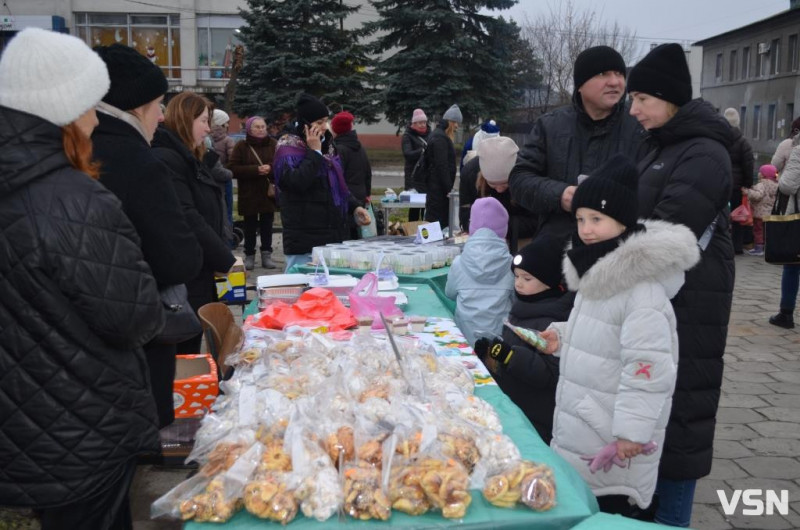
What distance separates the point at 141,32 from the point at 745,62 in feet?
110

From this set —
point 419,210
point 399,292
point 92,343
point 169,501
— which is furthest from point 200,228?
point 419,210

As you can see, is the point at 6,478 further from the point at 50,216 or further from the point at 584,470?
the point at 584,470

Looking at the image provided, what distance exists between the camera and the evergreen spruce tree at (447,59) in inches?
971

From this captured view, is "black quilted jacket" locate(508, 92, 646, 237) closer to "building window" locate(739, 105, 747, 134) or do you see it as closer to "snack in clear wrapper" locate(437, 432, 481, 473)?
"snack in clear wrapper" locate(437, 432, 481, 473)

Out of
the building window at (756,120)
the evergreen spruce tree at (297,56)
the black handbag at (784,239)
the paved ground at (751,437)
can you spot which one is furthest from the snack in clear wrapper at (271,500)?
the building window at (756,120)

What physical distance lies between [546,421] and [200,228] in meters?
1.93

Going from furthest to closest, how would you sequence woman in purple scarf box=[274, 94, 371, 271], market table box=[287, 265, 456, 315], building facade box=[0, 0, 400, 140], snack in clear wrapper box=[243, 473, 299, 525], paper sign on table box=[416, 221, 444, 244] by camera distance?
1. building facade box=[0, 0, 400, 140]
2. paper sign on table box=[416, 221, 444, 244]
3. woman in purple scarf box=[274, 94, 371, 271]
4. market table box=[287, 265, 456, 315]
5. snack in clear wrapper box=[243, 473, 299, 525]

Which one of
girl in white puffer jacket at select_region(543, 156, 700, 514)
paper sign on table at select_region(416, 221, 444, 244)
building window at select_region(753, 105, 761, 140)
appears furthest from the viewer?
building window at select_region(753, 105, 761, 140)

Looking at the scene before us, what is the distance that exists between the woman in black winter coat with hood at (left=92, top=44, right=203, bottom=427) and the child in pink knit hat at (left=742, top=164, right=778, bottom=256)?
9954 mm

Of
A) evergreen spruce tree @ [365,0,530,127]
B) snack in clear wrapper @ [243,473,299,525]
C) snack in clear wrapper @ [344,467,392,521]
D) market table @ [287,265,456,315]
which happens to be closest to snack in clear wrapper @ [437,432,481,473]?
snack in clear wrapper @ [344,467,392,521]

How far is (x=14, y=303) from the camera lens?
2.02 meters

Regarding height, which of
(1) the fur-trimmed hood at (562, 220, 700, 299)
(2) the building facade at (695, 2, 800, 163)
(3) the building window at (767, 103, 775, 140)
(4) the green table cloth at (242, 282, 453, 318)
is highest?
(2) the building facade at (695, 2, 800, 163)

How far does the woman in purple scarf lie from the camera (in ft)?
18.5

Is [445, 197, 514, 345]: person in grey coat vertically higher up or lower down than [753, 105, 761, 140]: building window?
lower down
